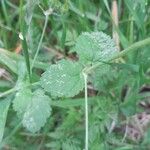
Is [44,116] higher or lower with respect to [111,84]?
lower

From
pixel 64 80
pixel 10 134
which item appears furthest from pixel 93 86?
pixel 64 80

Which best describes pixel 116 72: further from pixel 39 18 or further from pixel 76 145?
pixel 39 18

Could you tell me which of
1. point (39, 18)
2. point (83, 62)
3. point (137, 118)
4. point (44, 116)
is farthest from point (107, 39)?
point (39, 18)

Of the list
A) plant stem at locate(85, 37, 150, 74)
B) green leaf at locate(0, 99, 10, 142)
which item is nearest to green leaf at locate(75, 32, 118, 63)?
plant stem at locate(85, 37, 150, 74)

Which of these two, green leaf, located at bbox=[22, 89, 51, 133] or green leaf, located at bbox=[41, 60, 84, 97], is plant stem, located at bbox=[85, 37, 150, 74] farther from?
green leaf, located at bbox=[22, 89, 51, 133]

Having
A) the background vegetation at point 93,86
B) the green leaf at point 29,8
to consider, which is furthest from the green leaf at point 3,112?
the green leaf at point 29,8

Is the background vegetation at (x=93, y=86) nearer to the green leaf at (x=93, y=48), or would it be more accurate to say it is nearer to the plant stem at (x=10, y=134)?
the plant stem at (x=10, y=134)
